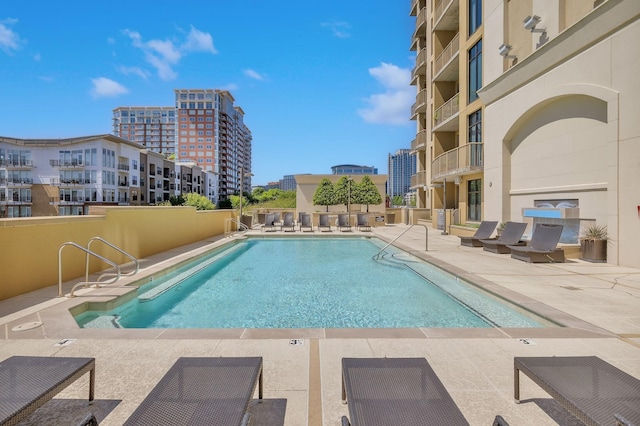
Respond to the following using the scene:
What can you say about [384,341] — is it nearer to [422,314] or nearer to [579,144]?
[422,314]

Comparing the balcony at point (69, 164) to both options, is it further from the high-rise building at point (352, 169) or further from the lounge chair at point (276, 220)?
the high-rise building at point (352, 169)

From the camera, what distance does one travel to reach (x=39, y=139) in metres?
51.5

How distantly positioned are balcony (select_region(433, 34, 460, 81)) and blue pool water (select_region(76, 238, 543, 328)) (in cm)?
1398

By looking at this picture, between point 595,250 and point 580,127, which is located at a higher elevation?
point 580,127

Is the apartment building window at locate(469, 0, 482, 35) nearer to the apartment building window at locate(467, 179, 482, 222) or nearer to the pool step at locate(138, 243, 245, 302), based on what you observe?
the apartment building window at locate(467, 179, 482, 222)

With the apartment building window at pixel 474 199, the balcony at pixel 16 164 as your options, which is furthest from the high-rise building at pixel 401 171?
the apartment building window at pixel 474 199

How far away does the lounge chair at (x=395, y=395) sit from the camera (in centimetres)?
163

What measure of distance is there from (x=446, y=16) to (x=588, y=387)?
2204 centimetres

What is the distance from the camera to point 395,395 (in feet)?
6.02

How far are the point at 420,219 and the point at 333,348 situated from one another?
66.7 feet

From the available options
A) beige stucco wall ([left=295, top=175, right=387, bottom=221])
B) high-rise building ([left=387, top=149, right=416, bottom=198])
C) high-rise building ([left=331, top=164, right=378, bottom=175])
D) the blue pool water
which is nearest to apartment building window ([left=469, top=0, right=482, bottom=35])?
the blue pool water

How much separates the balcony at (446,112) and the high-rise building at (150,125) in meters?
119

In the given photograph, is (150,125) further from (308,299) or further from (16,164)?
(308,299)

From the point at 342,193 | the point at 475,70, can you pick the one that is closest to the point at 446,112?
the point at 475,70
